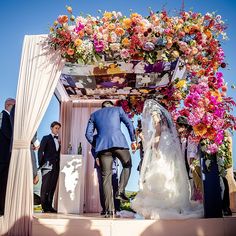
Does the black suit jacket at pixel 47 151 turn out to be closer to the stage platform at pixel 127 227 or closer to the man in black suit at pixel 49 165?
the man in black suit at pixel 49 165

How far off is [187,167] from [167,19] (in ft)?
7.54

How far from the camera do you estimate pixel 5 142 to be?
15.8 ft

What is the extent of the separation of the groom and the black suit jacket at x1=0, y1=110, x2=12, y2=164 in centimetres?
125

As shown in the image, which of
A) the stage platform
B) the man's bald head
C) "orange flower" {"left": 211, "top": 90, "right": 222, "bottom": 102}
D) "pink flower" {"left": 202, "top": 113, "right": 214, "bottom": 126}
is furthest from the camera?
the man's bald head

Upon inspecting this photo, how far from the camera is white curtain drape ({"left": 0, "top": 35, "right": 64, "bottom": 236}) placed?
4.07 metres

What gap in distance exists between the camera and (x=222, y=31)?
16.3 feet

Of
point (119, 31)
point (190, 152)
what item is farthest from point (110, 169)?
point (119, 31)

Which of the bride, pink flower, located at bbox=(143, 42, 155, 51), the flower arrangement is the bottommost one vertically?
the bride

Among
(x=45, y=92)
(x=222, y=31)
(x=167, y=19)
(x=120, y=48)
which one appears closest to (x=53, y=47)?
(x=45, y=92)

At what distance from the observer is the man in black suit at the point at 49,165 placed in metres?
5.75

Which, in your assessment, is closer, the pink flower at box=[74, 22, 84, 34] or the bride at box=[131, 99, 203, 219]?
the bride at box=[131, 99, 203, 219]

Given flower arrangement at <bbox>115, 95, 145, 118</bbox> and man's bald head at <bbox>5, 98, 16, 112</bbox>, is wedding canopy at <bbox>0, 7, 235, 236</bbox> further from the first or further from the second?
flower arrangement at <bbox>115, 95, 145, 118</bbox>

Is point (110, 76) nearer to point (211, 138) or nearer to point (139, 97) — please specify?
point (139, 97)

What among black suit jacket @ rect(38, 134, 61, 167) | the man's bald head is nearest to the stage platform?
the man's bald head
